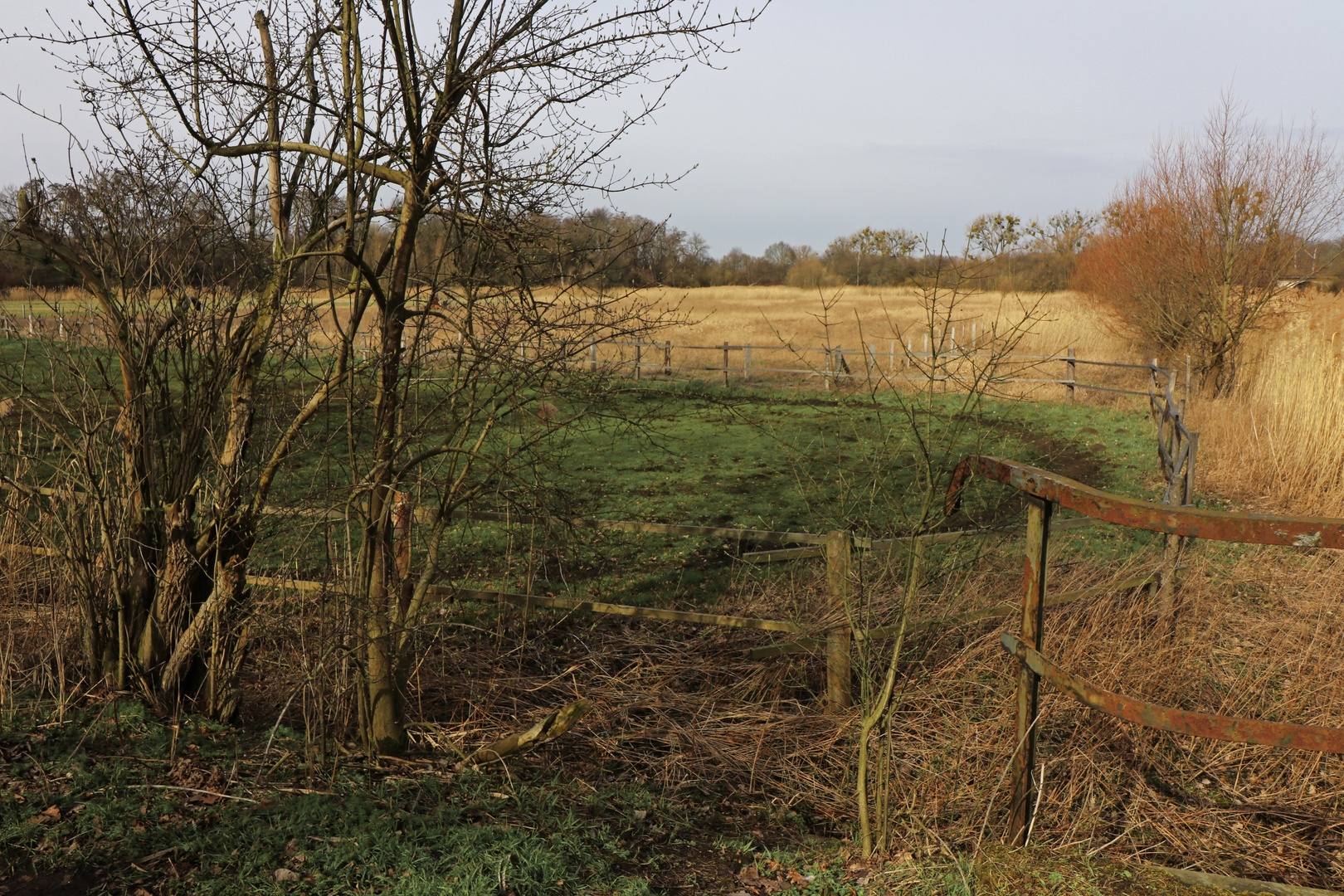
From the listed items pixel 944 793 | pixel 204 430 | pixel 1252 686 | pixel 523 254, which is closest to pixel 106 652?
pixel 204 430

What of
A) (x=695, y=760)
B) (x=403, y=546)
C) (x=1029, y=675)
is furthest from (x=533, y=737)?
(x=1029, y=675)

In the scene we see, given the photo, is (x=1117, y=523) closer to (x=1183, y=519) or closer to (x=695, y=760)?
(x=1183, y=519)

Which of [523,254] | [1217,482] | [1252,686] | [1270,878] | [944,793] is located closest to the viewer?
[1270,878]

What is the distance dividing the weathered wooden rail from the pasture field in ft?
1.06

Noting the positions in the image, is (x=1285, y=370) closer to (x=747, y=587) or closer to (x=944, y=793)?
(x=747, y=587)

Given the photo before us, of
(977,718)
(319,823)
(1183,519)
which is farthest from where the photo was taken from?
(977,718)

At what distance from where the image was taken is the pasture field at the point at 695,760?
2920mm

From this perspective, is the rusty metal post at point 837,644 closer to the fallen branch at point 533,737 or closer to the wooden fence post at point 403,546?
the fallen branch at point 533,737

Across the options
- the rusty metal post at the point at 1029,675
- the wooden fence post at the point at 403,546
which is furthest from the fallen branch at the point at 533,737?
the rusty metal post at the point at 1029,675

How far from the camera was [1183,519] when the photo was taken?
221 centimetres

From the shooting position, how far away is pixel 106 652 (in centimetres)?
410

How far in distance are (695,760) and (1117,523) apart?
7.84 feet

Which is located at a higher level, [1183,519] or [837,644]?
[1183,519]

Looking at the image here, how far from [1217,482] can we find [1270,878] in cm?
838
